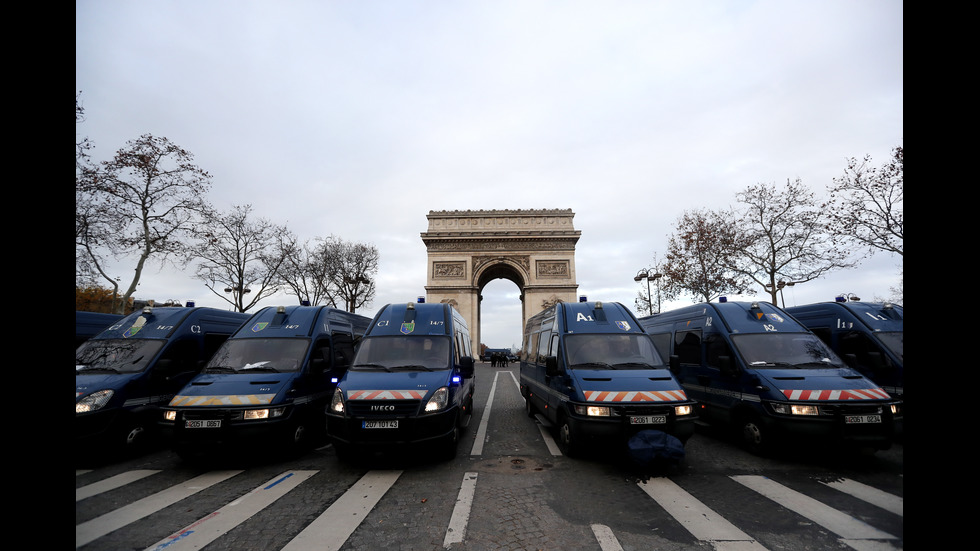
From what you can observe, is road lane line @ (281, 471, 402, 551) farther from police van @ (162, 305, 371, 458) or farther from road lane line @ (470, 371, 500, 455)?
police van @ (162, 305, 371, 458)

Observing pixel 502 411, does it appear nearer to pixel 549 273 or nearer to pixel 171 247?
pixel 171 247

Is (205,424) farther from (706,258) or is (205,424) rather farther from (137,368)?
(706,258)

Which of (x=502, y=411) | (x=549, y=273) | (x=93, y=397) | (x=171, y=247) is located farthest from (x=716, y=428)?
(x=549, y=273)

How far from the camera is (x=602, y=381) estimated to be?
637 cm

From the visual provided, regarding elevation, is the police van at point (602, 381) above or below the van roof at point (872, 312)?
below

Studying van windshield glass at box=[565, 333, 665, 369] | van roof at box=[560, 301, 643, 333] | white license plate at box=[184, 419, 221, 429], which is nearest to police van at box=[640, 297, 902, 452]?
van windshield glass at box=[565, 333, 665, 369]

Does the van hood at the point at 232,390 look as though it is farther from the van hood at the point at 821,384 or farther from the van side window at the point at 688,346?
the van side window at the point at 688,346

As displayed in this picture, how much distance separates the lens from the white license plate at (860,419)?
593 cm

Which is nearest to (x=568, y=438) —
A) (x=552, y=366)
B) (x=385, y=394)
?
(x=552, y=366)

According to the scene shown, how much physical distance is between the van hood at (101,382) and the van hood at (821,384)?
34.2ft

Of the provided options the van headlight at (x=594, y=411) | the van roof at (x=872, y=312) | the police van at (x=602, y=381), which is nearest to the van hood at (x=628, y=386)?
the police van at (x=602, y=381)

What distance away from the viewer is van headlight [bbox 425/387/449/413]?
19.8 ft

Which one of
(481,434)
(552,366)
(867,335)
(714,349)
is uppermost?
(867,335)

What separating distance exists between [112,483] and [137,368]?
244 cm
